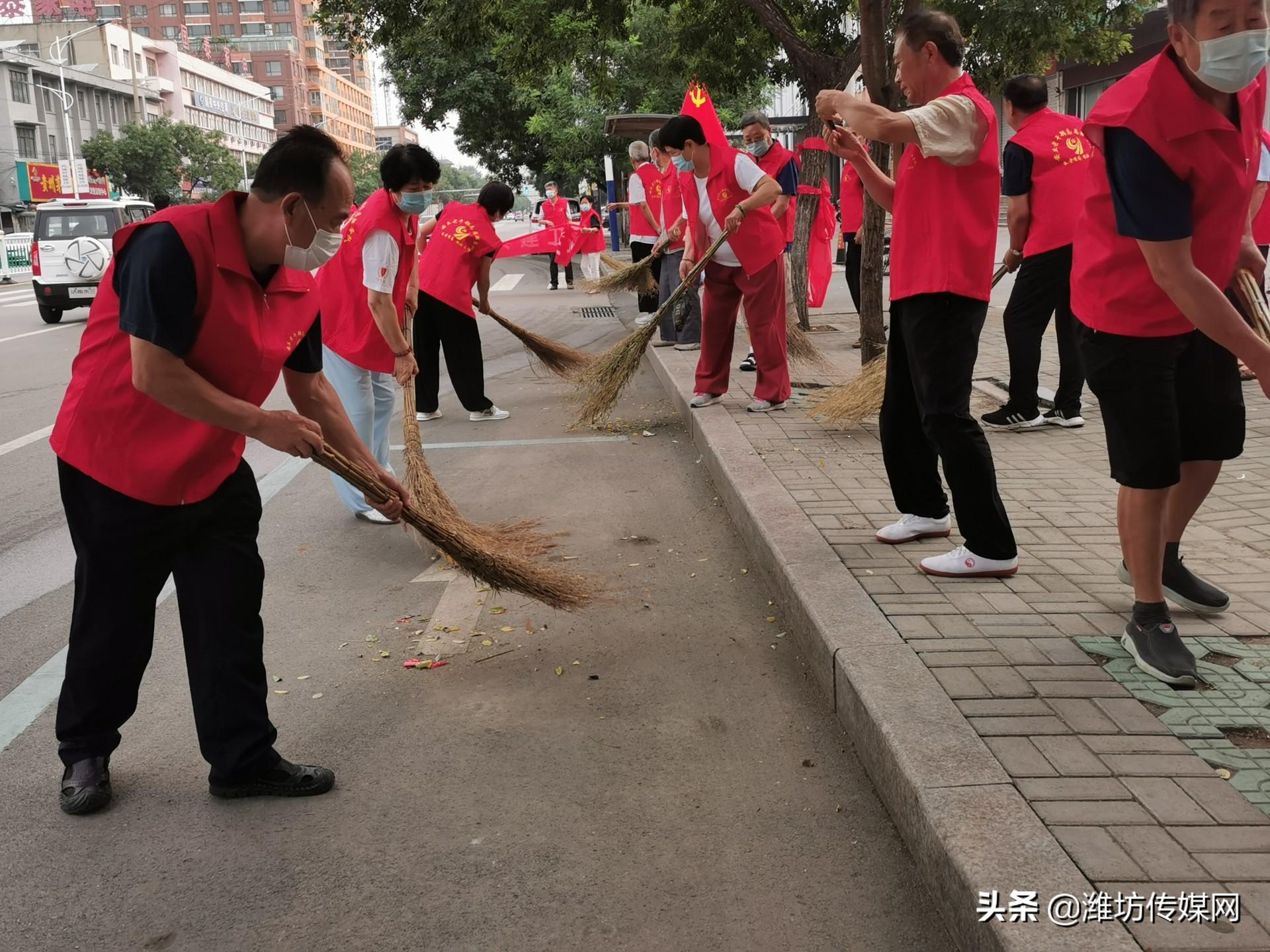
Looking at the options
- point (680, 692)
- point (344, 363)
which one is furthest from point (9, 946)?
point (344, 363)

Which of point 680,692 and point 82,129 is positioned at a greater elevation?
point 82,129

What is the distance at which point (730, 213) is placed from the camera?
25.3 feet

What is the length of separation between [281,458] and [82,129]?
240ft

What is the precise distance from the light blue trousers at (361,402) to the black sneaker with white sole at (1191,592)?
11.5ft

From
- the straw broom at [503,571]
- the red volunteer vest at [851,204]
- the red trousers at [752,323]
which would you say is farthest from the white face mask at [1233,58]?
the red volunteer vest at [851,204]

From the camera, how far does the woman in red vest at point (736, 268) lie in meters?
7.62

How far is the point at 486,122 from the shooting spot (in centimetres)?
3762

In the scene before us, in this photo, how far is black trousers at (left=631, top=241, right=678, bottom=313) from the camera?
1400 cm

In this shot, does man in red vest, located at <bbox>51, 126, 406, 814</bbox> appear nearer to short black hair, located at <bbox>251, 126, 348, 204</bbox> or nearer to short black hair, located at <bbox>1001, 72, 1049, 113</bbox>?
short black hair, located at <bbox>251, 126, 348, 204</bbox>

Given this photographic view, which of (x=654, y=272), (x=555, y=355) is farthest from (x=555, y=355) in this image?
(x=654, y=272)

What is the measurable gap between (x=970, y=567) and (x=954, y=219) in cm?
120

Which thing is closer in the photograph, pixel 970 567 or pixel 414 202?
pixel 970 567

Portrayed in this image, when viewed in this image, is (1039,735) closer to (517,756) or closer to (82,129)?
(517,756)

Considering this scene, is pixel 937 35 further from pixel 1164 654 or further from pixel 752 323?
pixel 752 323
